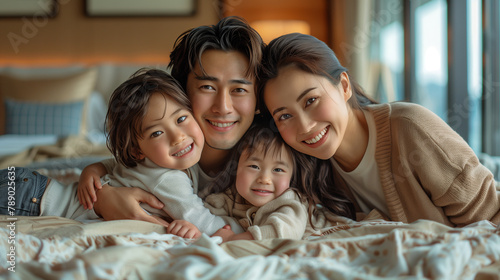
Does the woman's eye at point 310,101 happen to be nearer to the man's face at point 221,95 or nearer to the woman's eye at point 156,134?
the man's face at point 221,95

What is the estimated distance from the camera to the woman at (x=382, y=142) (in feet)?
3.38

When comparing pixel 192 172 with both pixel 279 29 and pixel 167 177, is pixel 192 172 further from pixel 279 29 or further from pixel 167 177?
pixel 279 29

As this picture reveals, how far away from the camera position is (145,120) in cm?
106

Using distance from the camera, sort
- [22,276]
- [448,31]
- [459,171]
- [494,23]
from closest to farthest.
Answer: [22,276]
[459,171]
[494,23]
[448,31]

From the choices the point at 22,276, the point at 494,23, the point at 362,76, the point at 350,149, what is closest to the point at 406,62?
the point at 362,76

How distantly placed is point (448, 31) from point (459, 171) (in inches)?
79.7

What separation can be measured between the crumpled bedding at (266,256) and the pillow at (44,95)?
2185 millimetres

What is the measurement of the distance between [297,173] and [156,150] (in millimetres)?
399

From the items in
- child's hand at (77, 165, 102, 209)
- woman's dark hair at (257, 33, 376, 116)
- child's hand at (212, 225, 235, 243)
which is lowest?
child's hand at (212, 225, 235, 243)

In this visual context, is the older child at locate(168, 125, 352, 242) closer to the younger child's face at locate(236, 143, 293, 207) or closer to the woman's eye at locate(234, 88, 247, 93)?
the younger child's face at locate(236, 143, 293, 207)

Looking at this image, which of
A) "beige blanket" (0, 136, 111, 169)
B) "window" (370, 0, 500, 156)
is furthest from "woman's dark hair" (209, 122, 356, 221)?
"window" (370, 0, 500, 156)

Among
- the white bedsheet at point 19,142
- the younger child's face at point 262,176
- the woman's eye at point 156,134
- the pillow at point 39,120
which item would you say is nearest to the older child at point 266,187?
the younger child's face at point 262,176

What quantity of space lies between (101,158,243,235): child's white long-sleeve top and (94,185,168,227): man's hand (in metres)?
0.02

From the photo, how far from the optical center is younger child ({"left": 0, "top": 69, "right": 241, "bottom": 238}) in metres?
1.04
